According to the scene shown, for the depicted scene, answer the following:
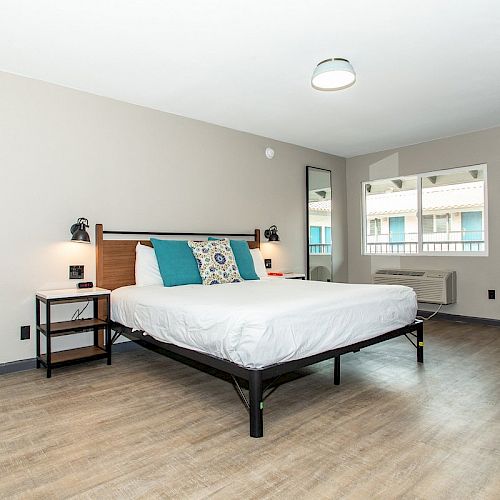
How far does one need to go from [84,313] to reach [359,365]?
2.52 m

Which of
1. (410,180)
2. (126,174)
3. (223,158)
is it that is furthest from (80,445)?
(410,180)

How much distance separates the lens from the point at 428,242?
5.70m

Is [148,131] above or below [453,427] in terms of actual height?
above

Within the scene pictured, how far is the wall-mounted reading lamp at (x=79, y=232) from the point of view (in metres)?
3.40

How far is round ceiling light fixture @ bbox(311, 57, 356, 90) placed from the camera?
2.92 metres

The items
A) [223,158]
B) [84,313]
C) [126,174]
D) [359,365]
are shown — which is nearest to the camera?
[359,365]

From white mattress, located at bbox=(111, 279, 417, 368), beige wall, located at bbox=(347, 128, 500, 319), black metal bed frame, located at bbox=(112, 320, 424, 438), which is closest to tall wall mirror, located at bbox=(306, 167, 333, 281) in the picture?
beige wall, located at bbox=(347, 128, 500, 319)

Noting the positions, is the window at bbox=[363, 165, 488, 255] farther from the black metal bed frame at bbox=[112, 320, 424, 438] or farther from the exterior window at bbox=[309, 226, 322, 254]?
the black metal bed frame at bbox=[112, 320, 424, 438]

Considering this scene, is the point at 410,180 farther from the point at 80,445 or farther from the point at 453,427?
the point at 80,445

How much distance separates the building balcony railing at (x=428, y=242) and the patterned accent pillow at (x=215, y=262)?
3.07m

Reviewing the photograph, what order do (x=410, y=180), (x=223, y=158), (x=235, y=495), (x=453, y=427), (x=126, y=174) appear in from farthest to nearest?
(x=410, y=180)
(x=223, y=158)
(x=126, y=174)
(x=453, y=427)
(x=235, y=495)

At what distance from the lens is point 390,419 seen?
233 cm

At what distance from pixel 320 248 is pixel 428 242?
1.53 meters

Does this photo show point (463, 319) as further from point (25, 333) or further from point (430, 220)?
point (25, 333)
